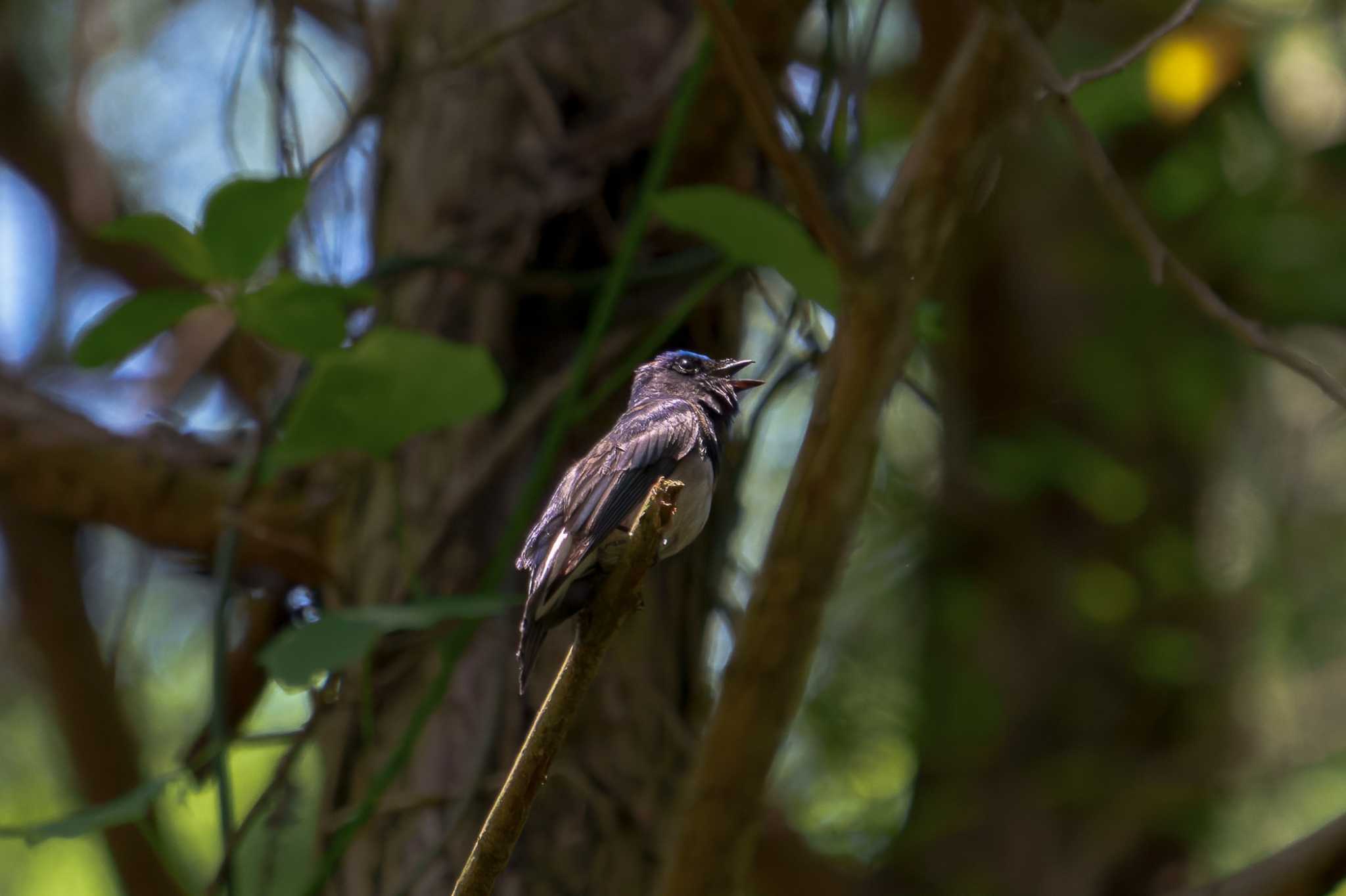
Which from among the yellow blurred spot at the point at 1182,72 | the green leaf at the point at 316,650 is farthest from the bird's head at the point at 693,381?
the yellow blurred spot at the point at 1182,72

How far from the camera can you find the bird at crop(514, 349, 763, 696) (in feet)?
4.72

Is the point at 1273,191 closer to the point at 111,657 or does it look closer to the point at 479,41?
the point at 479,41

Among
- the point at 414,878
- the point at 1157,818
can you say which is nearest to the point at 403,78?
the point at 414,878

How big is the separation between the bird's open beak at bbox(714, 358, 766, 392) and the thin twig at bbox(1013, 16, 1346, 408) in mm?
621

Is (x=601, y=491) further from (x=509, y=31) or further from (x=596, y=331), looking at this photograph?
(x=509, y=31)

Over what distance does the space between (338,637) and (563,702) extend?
0.90 m

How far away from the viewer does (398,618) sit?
80.6 inches

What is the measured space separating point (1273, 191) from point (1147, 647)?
1.90 metres

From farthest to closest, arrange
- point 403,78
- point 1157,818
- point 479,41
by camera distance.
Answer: point 1157,818, point 403,78, point 479,41

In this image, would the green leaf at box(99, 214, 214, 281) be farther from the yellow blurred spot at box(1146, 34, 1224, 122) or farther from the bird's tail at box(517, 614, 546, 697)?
the yellow blurred spot at box(1146, 34, 1224, 122)

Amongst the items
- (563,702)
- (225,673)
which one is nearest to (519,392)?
(225,673)

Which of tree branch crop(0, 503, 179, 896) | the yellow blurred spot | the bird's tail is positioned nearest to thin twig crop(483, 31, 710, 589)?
the bird's tail

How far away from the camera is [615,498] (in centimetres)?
150

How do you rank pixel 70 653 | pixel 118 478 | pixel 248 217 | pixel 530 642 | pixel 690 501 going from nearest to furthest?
pixel 530 642
pixel 690 501
pixel 248 217
pixel 118 478
pixel 70 653
